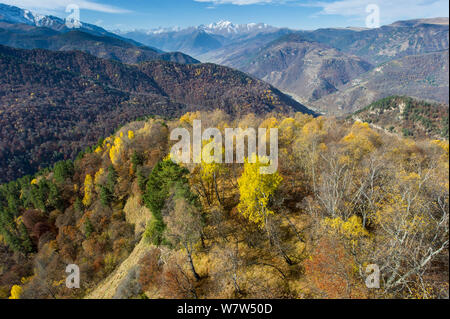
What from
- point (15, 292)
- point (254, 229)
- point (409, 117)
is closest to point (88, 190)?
point (15, 292)

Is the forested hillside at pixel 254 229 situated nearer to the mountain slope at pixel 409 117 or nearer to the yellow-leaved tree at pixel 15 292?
the yellow-leaved tree at pixel 15 292

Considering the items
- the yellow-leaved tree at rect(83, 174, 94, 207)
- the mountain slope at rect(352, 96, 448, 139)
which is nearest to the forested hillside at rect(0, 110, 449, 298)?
the yellow-leaved tree at rect(83, 174, 94, 207)

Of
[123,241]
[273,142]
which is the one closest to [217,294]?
[123,241]

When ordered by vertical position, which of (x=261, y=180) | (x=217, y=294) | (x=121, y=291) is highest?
(x=261, y=180)

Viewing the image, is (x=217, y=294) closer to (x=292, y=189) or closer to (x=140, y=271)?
(x=140, y=271)

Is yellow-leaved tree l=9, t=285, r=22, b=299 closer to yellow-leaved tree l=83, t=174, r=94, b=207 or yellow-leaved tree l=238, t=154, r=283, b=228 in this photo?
yellow-leaved tree l=83, t=174, r=94, b=207

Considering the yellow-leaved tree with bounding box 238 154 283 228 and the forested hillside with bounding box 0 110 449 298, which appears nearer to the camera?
the forested hillside with bounding box 0 110 449 298
